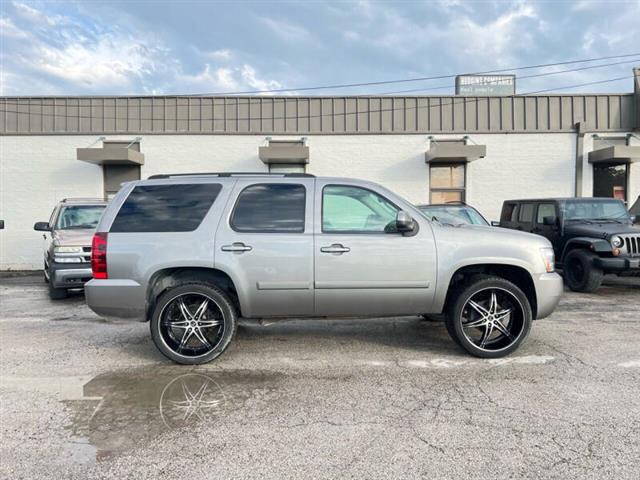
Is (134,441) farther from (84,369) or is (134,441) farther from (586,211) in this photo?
(586,211)

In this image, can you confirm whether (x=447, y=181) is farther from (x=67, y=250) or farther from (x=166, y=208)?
(x=166, y=208)

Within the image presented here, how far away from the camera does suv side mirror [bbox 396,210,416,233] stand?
427 centimetres

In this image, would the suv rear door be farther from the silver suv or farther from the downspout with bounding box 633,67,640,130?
the downspout with bounding box 633,67,640,130

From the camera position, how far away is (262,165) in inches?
542

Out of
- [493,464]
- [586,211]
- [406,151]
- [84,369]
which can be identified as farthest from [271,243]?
[406,151]

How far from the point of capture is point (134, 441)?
9.86ft

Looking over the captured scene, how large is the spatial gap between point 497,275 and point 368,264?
4.83 feet

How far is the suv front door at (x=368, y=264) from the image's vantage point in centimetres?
439

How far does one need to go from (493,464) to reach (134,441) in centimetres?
237

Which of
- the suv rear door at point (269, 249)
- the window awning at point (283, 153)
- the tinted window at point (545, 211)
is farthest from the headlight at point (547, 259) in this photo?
the window awning at point (283, 153)

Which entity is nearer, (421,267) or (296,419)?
(296,419)

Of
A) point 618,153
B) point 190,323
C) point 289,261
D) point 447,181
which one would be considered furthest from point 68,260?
point 618,153

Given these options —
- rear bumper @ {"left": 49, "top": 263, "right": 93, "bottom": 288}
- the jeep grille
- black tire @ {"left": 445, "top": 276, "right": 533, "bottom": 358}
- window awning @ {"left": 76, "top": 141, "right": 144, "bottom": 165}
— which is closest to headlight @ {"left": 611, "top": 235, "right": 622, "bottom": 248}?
the jeep grille

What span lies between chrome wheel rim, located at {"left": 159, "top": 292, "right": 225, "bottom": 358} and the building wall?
9712mm
